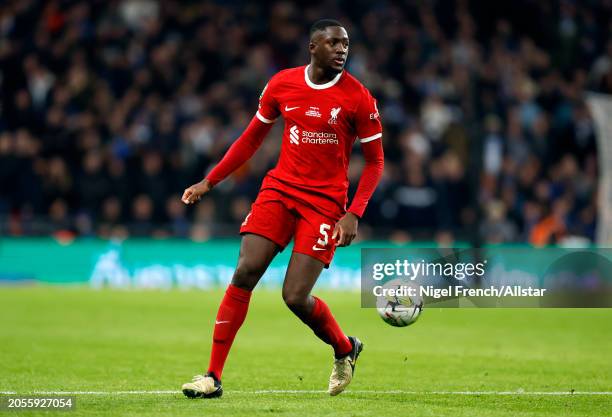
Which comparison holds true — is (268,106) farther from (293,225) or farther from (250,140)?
(293,225)

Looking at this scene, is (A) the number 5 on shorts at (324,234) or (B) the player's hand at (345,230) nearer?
(B) the player's hand at (345,230)

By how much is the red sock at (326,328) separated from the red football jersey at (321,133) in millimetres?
679

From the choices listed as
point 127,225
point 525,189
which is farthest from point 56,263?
point 525,189

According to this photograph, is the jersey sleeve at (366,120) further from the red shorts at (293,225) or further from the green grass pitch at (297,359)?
the green grass pitch at (297,359)

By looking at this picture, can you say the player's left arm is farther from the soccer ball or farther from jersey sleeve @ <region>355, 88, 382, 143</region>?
the soccer ball

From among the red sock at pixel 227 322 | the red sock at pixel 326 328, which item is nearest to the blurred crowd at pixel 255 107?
the red sock at pixel 326 328

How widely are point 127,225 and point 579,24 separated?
35.7 ft

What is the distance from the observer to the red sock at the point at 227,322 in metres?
8.21

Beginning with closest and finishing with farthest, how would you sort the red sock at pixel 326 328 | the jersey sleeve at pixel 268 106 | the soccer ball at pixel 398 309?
the red sock at pixel 326 328 < the jersey sleeve at pixel 268 106 < the soccer ball at pixel 398 309

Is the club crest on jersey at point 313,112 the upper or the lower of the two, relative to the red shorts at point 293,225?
upper

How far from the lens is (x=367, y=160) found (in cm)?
845

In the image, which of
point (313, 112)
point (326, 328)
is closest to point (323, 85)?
point (313, 112)

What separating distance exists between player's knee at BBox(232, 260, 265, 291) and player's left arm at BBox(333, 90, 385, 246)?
592 mm

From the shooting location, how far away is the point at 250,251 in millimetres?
8156
